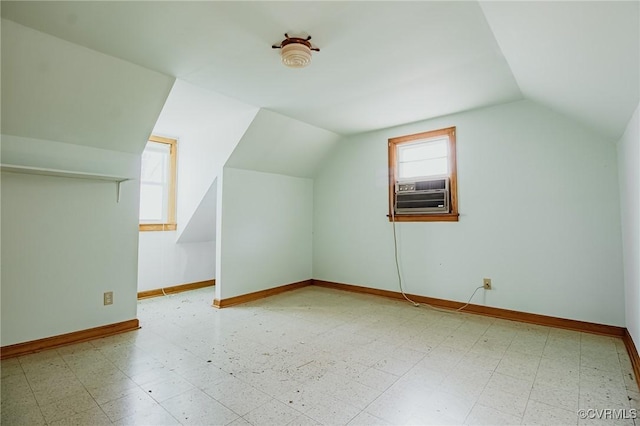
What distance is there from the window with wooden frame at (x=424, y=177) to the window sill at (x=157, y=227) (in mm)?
3029

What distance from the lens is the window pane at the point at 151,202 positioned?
165 inches

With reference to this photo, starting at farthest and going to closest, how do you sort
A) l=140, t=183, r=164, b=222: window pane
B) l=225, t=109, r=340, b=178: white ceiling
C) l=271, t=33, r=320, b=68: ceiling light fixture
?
l=140, t=183, r=164, b=222: window pane < l=225, t=109, r=340, b=178: white ceiling < l=271, t=33, r=320, b=68: ceiling light fixture

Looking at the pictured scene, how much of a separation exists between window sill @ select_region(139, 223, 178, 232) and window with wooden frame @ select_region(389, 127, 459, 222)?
9.94ft

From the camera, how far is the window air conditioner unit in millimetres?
3549

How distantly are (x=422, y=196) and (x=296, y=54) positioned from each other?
2.32 meters

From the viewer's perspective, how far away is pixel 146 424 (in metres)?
1.54

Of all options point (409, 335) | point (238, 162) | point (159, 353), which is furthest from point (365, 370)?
point (238, 162)

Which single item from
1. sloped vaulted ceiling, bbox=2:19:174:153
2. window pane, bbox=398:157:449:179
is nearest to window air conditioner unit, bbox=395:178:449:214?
window pane, bbox=398:157:449:179

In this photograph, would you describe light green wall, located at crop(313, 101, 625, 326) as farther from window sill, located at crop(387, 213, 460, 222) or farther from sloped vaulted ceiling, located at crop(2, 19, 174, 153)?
sloped vaulted ceiling, located at crop(2, 19, 174, 153)

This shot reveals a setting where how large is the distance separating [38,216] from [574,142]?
4.60 meters

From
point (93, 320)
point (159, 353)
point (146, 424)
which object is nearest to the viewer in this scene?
point (146, 424)

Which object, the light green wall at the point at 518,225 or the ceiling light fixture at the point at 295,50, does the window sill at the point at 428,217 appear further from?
the ceiling light fixture at the point at 295,50

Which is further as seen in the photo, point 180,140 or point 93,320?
point 180,140

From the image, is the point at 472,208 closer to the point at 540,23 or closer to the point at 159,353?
the point at 540,23
